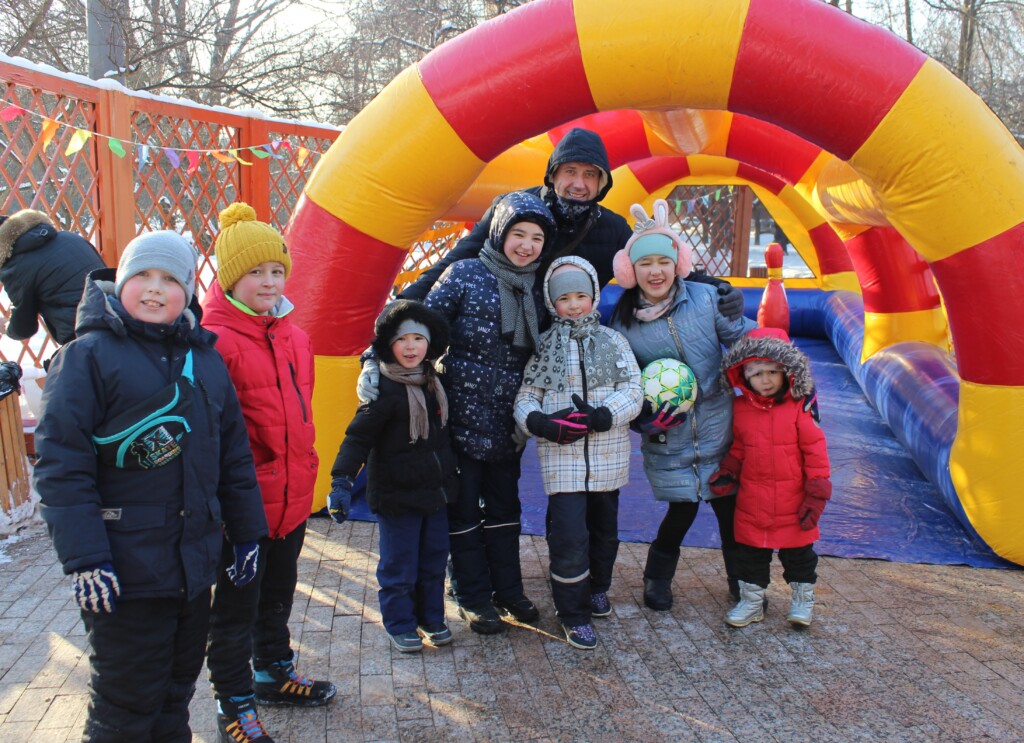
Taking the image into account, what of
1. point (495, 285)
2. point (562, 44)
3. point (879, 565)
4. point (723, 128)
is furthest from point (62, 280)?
point (723, 128)

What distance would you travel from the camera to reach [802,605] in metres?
3.30

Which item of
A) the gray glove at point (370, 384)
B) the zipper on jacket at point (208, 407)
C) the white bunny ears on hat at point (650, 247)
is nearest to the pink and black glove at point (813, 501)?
the white bunny ears on hat at point (650, 247)

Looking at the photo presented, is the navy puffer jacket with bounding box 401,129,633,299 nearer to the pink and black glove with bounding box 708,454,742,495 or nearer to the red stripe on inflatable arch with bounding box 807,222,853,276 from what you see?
the pink and black glove with bounding box 708,454,742,495

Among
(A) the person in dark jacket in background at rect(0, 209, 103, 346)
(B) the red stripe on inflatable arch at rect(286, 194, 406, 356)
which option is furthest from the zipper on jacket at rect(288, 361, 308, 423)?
(A) the person in dark jacket in background at rect(0, 209, 103, 346)

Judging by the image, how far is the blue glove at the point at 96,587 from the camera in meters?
1.94

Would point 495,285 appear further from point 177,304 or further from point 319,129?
point 319,129

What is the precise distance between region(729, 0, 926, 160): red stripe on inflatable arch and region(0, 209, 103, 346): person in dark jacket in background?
3284 mm

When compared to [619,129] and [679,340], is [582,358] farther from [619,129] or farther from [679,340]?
[619,129]

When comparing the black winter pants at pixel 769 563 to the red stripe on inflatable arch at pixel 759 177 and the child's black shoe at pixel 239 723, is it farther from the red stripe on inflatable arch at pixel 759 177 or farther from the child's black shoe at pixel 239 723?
the red stripe on inflatable arch at pixel 759 177

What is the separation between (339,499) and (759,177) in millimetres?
7410

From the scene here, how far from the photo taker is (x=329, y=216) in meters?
4.06

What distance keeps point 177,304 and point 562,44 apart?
2.20 meters

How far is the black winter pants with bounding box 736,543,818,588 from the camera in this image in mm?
3287

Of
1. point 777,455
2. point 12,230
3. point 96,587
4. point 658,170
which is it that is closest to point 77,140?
point 12,230
